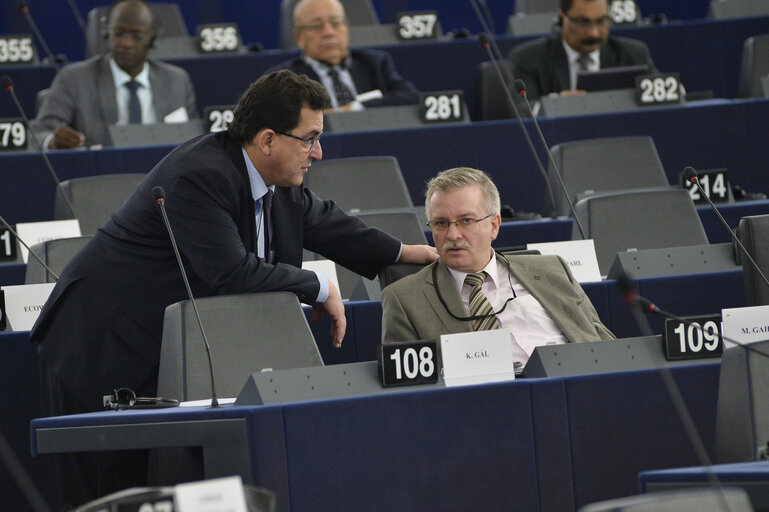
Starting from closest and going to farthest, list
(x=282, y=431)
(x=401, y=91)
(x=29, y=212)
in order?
1. (x=282, y=431)
2. (x=29, y=212)
3. (x=401, y=91)

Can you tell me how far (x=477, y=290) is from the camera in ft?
10.6

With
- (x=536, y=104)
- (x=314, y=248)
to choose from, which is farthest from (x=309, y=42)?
(x=314, y=248)

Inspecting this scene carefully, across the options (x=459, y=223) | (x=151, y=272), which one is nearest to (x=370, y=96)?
(x=459, y=223)

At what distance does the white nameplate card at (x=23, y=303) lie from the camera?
3510 mm

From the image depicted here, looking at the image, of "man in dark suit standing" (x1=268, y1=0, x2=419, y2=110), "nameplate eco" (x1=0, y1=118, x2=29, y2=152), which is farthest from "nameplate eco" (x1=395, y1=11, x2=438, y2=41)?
"nameplate eco" (x1=0, y1=118, x2=29, y2=152)

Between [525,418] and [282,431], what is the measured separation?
49 cm

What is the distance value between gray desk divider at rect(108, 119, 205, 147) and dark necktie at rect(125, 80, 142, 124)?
1.16 feet

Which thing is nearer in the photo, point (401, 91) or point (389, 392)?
point (389, 392)

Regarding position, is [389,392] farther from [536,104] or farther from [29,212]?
[536,104]

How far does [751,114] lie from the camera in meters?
5.57

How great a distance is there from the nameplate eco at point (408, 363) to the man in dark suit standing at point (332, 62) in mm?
3135

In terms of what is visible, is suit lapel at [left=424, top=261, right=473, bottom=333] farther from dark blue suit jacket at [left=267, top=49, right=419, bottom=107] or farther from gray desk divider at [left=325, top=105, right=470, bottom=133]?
dark blue suit jacket at [left=267, top=49, right=419, bottom=107]

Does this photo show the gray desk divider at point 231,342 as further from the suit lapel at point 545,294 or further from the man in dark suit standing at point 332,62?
the man in dark suit standing at point 332,62

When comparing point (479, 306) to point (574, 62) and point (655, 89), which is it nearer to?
point (655, 89)
